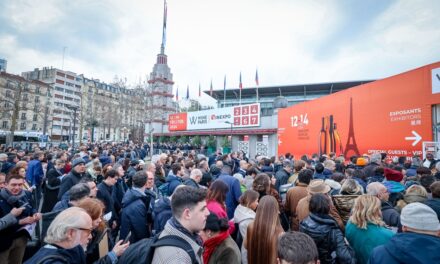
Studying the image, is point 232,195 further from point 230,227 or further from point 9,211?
point 9,211

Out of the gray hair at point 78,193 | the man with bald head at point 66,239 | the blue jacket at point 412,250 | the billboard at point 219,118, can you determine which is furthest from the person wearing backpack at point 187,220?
the billboard at point 219,118

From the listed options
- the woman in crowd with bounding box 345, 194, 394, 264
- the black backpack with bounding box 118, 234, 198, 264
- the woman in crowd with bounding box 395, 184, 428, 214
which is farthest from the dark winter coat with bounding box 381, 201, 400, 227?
the black backpack with bounding box 118, 234, 198, 264

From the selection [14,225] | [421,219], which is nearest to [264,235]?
[421,219]

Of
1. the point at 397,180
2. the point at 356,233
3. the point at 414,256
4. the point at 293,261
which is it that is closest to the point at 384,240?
the point at 356,233

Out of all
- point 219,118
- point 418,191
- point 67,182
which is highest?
point 219,118

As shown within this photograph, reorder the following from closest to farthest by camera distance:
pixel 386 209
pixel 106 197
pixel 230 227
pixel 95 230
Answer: pixel 95 230
pixel 230 227
pixel 386 209
pixel 106 197

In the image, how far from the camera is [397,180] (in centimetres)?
477

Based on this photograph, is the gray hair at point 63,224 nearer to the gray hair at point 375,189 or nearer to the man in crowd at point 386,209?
the man in crowd at point 386,209

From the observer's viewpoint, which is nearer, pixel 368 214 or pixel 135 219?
pixel 368 214

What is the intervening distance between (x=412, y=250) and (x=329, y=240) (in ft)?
3.11

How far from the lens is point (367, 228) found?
2.71 meters

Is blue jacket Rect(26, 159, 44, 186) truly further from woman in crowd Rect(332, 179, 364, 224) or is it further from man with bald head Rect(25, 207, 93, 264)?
woman in crowd Rect(332, 179, 364, 224)

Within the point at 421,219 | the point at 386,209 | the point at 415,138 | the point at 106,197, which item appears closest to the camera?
the point at 421,219

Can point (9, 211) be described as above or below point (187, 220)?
below
